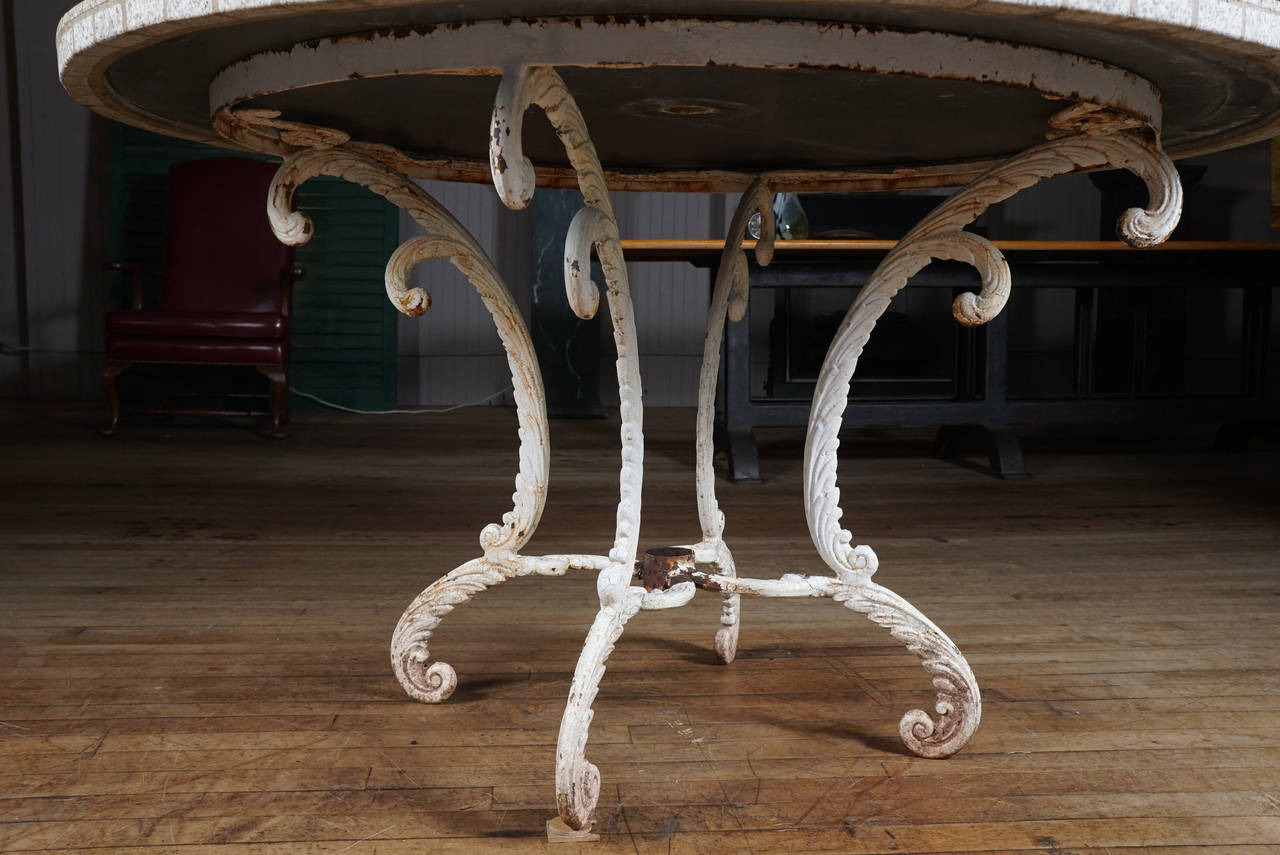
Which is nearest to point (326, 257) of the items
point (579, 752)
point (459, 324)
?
point (459, 324)

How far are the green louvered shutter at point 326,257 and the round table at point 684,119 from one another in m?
3.44

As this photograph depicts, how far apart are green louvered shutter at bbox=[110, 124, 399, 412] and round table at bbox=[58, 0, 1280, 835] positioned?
3438 mm

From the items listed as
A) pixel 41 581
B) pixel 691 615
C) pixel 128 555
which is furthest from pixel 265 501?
pixel 691 615

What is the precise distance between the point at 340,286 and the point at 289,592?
3.04 m

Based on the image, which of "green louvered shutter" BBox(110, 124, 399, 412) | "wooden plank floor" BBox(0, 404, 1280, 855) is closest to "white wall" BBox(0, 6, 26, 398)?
"green louvered shutter" BBox(110, 124, 399, 412)

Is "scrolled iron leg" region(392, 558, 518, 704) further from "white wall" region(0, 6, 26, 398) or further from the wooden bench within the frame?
"white wall" region(0, 6, 26, 398)

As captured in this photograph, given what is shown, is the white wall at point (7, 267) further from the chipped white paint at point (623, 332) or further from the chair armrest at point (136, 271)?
the chipped white paint at point (623, 332)

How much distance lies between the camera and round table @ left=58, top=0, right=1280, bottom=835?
765mm

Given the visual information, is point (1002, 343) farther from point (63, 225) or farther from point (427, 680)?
point (63, 225)

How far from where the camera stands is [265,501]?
2621mm

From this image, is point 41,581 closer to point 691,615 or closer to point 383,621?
point 383,621

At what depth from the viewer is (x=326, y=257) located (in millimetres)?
4582

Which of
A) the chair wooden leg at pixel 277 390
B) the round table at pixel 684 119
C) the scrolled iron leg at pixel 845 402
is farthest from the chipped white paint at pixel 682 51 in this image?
the chair wooden leg at pixel 277 390

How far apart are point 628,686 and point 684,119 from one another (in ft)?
2.16
